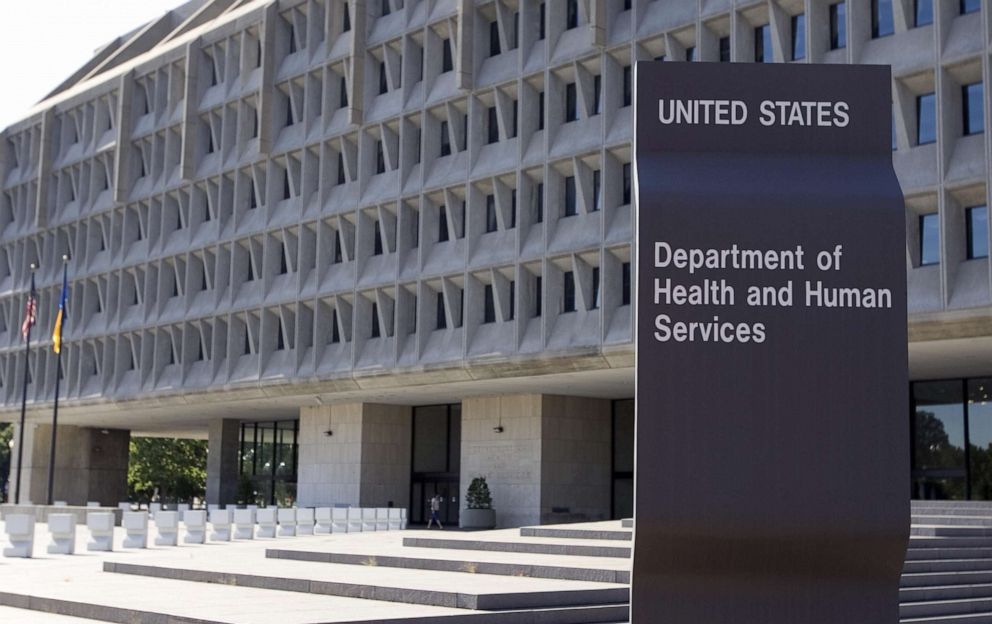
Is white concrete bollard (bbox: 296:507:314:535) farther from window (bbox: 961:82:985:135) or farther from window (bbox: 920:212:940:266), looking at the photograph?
window (bbox: 961:82:985:135)

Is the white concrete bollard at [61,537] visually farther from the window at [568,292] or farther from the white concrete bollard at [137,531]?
the window at [568,292]

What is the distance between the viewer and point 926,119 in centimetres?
3139

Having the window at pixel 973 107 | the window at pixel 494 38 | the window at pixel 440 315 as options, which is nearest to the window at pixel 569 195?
the window at pixel 494 38

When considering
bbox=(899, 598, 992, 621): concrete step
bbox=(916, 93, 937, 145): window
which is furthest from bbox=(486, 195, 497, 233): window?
bbox=(899, 598, 992, 621): concrete step

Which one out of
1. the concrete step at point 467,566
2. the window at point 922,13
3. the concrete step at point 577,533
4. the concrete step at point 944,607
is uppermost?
the window at point 922,13

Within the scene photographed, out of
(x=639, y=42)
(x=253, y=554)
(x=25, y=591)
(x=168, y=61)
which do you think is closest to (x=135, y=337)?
(x=168, y=61)

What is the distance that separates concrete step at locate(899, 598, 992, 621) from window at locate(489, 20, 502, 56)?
28.8 metres

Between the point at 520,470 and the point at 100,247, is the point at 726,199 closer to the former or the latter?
the point at 520,470

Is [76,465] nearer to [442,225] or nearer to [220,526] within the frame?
[442,225]

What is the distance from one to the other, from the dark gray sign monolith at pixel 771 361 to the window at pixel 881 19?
91.7 feet

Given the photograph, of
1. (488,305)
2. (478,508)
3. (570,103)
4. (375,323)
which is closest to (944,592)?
(570,103)

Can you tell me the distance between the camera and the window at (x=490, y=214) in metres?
42.1

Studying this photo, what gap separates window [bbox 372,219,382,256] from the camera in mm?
46438

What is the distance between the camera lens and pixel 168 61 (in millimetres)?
57094
